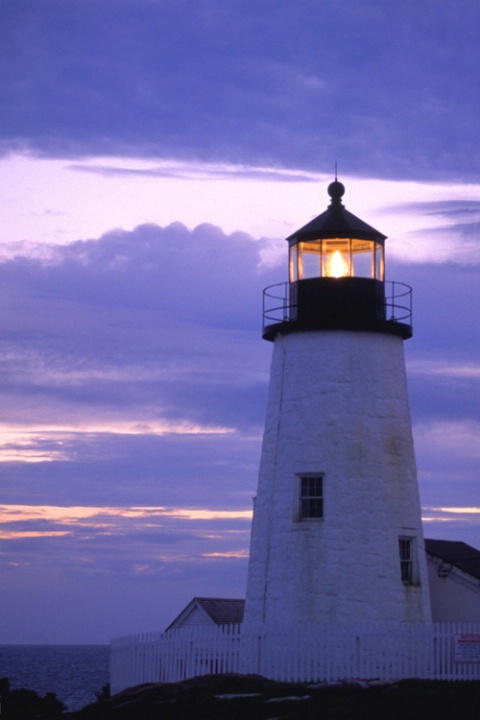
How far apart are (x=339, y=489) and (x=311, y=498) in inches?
26.6

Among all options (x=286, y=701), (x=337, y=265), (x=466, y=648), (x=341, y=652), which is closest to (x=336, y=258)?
(x=337, y=265)

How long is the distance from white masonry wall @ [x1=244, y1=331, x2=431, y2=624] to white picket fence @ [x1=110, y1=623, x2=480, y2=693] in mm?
698

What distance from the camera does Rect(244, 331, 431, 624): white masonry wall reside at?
93.4 feet

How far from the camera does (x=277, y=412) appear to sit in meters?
30.0

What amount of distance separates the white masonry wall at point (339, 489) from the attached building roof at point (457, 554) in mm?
3356

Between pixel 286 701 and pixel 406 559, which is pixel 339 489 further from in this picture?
pixel 286 701

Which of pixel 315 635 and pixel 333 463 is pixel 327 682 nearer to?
pixel 315 635

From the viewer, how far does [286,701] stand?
A: 23.8 metres

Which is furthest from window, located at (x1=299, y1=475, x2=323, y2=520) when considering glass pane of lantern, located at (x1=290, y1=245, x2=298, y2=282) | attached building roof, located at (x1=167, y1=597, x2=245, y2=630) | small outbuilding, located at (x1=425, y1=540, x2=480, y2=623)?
attached building roof, located at (x1=167, y1=597, x2=245, y2=630)

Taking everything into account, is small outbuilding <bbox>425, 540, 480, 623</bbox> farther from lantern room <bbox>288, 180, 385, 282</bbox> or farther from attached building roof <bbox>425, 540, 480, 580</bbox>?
lantern room <bbox>288, 180, 385, 282</bbox>

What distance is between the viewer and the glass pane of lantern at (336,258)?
29.8 m

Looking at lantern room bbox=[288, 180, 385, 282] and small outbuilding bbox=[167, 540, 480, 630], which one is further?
small outbuilding bbox=[167, 540, 480, 630]

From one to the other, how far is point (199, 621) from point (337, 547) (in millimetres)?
9387

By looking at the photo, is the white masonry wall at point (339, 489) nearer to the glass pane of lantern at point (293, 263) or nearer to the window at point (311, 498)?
the window at point (311, 498)
